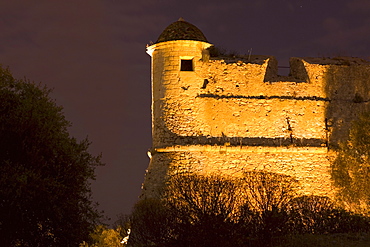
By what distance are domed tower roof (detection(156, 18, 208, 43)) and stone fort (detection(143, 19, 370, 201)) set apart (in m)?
0.04

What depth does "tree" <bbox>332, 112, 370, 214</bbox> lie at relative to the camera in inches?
886

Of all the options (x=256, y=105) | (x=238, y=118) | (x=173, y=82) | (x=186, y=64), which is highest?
(x=186, y=64)

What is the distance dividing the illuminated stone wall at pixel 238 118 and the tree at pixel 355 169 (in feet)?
1.58

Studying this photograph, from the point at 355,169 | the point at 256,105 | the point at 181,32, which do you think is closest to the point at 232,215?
the point at 256,105

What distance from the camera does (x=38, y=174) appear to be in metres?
16.4

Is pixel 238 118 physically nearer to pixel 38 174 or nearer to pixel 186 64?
pixel 186 64

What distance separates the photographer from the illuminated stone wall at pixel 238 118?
23.1m

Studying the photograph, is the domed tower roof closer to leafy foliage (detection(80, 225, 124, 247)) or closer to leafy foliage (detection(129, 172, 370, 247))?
leafy foliage (detection(129, 172, 370, 247))

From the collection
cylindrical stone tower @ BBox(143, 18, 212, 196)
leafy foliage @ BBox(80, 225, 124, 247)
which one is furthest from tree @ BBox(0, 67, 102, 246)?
leafy foliage @ BBox(80, 225, 124, 247)

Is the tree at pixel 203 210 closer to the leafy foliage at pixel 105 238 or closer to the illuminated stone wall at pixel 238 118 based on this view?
the illuminated stone wall at pixel 238 118

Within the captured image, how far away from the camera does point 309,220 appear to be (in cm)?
2019

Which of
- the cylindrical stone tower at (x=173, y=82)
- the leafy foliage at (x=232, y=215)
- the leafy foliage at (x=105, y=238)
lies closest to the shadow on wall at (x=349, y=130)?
the leafy foliage at (x=232, y=215)

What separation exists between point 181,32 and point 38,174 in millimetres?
9516

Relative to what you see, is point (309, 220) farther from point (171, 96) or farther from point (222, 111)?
point (171, 96)
